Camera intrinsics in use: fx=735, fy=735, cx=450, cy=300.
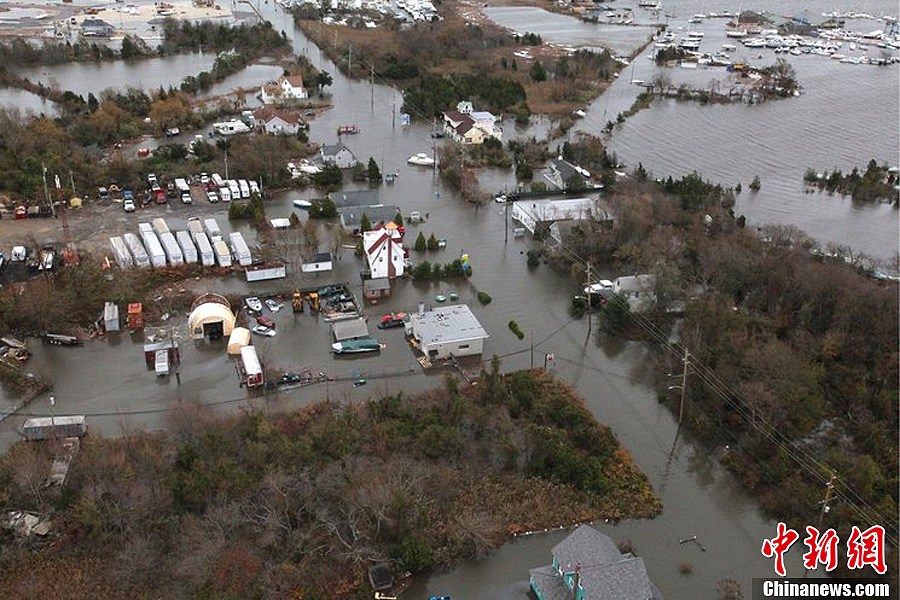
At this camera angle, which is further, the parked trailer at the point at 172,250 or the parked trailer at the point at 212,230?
the parked trailer at the point at 212,230

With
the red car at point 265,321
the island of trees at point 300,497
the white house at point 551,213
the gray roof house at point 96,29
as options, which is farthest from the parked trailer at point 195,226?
the gray roof house at point 96,29

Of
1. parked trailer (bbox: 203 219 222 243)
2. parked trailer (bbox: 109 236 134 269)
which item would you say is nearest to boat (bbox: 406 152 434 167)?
parked trailer (bbox: 203 219 222 243)

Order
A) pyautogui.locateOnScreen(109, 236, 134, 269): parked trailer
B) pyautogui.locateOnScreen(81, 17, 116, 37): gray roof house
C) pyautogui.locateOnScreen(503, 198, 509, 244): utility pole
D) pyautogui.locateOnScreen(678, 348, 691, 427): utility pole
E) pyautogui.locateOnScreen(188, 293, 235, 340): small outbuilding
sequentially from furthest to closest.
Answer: pyautogui.locateOnScreen(81, 17, 116, 37): gray roof house
pyautogui.locateOnScreen(503, 198, 509, 244): utility pole
pyautogui.locateOnScreen(109, 236, 134, 269): parked trailer
pyautogui.locateOnScreen(188, 293, 235, 340): small outbuilding
pyautogui.locateOnScreen(678, 348, 691, 427): utility pole

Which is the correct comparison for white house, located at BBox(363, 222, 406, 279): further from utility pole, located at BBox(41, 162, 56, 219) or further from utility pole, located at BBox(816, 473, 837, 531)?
utility pole, located at BBox(816, 473, 837, 531)

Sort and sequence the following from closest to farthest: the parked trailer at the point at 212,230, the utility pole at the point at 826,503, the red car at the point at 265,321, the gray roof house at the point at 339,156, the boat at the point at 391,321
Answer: the utility pole at the point at 826,503
the red car at the point at 265,321
the boat at the point at 391,321
the parked trailer at the point at 212,230
the gray roof house at the point at 339,156

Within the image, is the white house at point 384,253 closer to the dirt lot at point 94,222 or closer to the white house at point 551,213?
the white house at point 551,213

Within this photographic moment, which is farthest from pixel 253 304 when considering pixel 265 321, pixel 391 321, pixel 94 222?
pixel 94 222
